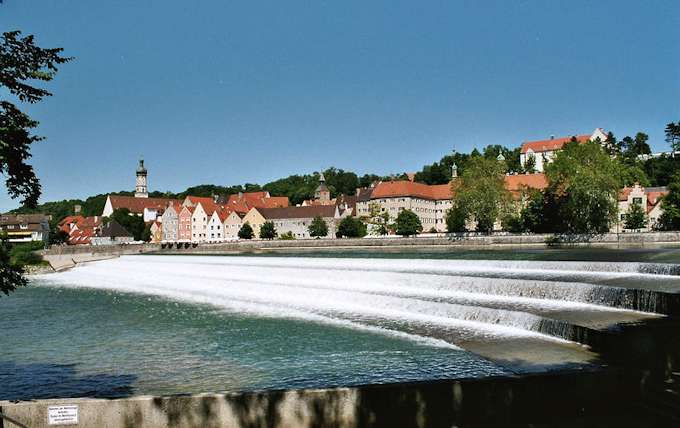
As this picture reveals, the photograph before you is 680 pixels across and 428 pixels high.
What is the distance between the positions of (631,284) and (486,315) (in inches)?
227

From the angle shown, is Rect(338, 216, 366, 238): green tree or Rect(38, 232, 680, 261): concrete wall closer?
Rect(38, 232, 680, 261): concrete wall

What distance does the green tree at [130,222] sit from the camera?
146750mm

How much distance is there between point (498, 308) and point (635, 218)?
70446 millimetres

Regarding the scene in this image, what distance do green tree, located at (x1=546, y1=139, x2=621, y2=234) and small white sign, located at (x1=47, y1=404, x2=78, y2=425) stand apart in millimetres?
62847

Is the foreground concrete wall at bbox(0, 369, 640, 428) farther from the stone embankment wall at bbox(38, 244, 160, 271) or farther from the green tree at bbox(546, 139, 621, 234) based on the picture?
the stone embankment wall at bbox(38, 244, 160, 271)

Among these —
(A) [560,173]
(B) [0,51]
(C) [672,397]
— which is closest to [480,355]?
(C) [672,397]

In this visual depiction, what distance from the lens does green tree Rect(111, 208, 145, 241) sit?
14675 cm

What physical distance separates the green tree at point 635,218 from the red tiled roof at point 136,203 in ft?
390

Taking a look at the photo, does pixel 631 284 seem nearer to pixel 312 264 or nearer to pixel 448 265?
pixel 448 265

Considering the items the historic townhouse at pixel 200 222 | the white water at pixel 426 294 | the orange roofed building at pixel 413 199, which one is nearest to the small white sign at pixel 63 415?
the white water at pixel 426 294

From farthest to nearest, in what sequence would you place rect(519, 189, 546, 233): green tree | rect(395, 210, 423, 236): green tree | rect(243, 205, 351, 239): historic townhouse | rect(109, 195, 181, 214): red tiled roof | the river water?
1. rect(109, 195, 181, 214): red tiled roof
2. rect(243, 205, 351, 239): historic townhouse
3. rect(395, 210, 423, 236): green tree
4. rect(519, 189, 546, 233): green tree
5. the river water

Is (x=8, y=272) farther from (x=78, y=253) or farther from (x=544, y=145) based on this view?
(x=544, y=145)

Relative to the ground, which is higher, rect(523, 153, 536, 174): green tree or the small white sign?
rect(523, 153, 536, 174): green tree

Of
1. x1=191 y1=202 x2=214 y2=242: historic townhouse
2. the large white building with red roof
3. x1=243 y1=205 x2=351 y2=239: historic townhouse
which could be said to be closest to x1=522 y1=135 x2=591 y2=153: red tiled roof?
the large white building with red roof
